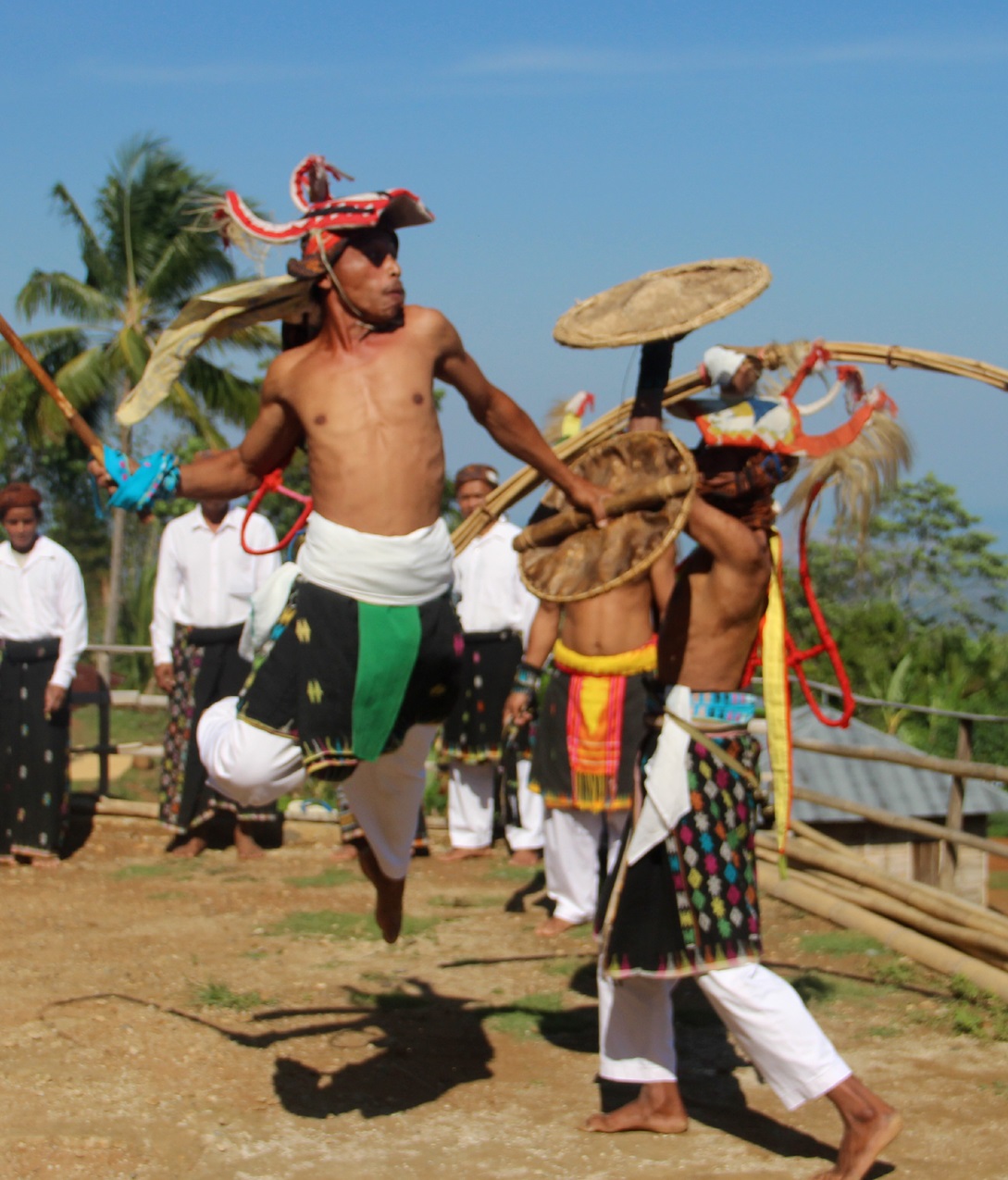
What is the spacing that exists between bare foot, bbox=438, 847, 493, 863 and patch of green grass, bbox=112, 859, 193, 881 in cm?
140

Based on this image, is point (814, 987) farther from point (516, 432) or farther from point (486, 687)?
point (486, 687)

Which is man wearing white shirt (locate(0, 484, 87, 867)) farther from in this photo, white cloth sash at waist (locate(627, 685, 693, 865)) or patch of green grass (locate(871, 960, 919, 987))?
white cloth sash at waist (locate(627, 685, 693, 865))

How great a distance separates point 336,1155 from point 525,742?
3.69 metres

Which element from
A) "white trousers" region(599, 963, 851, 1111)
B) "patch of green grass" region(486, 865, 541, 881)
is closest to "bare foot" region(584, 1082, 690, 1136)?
"white trousers" region(599, 963, 851, 1111)

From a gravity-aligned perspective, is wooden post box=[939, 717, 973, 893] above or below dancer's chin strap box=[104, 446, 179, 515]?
below

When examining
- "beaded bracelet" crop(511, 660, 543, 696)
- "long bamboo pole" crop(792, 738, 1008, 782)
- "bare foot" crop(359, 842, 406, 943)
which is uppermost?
"beaded bracelet" crop(511, 660, 543, 696)

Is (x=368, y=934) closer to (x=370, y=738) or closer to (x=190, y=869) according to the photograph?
(x=190, y=869)

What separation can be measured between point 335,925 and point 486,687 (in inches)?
80.1

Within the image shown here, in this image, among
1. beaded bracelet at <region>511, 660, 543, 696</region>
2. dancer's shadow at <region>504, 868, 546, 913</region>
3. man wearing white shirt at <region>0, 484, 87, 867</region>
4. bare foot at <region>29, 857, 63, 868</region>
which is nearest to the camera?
beaded bracelet at <region>511, 660, 543, 696</region>

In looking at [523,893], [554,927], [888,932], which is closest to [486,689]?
[523,893]

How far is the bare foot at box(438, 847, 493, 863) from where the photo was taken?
27.6 ft

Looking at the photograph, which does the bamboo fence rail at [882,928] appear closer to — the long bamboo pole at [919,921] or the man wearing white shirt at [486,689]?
the long bamboo pole at [919,921]

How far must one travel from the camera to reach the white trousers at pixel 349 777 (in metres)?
3.95

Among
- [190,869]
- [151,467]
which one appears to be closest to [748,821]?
[151,467]
